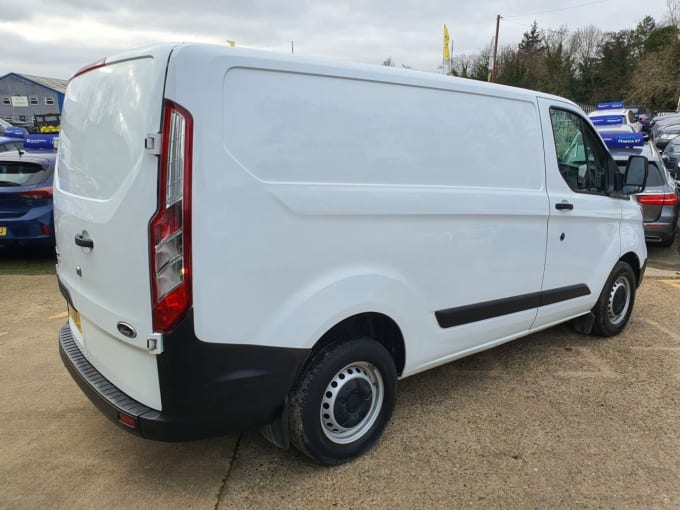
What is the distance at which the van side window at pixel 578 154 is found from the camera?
369 centimetres

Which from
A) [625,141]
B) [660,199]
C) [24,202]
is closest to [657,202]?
[660,199]

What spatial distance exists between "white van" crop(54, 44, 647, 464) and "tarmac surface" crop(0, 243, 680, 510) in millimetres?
253

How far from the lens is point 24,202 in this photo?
252 inches

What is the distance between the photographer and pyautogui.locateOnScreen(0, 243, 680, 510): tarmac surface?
2.49 meters

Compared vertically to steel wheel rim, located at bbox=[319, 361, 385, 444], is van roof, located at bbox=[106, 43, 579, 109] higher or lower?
higher

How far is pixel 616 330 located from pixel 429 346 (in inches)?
102

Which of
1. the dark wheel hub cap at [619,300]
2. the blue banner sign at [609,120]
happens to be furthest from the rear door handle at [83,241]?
the blue banner sign at [609,120]

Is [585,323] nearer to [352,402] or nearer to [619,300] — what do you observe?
[619,300]

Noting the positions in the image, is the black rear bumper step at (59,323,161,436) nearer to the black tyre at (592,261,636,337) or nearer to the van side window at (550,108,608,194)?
the van side window at (550,108,608,194)

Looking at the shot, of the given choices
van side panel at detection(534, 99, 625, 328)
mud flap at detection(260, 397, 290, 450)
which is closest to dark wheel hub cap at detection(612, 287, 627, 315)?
van side panel at detection(534, 99, 625, 328)

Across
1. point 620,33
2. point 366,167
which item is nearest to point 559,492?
point 366,167

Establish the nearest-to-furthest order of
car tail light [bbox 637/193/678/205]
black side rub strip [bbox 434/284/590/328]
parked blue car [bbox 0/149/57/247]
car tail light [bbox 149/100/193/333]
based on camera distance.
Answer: car tail light [bbox 149/100/193/333] < black side rub strip [bbox 434/284/590/328] < parked blue car [bbox 0/149/57/247] < car tail light [bbox 637/193/678/205]

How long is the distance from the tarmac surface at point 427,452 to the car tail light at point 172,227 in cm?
103

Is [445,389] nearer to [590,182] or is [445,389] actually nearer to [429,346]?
[429,346]
